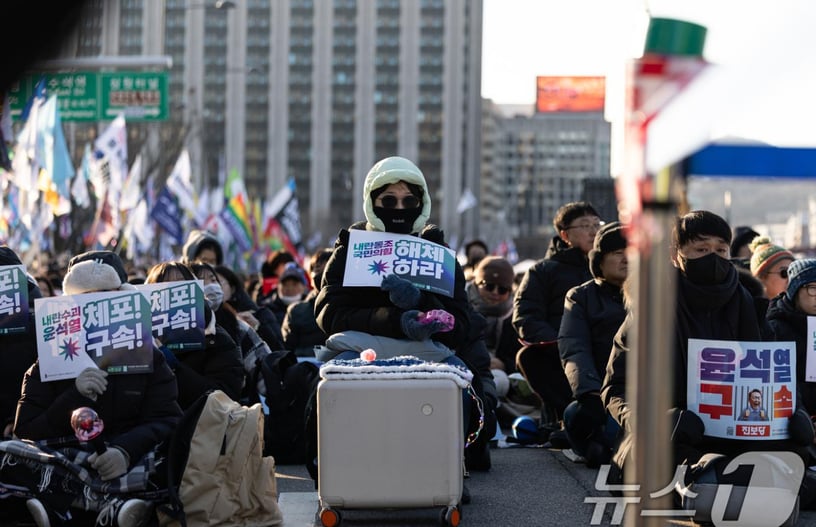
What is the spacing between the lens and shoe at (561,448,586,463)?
29.3ft

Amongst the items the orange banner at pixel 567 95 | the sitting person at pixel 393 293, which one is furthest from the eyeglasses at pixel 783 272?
the orange banner at pixel 567 95

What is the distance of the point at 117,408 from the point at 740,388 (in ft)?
9.99

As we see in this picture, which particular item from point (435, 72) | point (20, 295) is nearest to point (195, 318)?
point (20, 295)

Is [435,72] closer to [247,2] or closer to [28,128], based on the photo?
[247,2]

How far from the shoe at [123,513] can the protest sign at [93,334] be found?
0.66 m

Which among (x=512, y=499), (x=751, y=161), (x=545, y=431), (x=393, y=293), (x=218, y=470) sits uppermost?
(x=751, y=161)

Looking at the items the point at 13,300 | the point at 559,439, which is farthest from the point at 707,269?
the point at 13,300

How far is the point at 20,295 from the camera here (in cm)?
751

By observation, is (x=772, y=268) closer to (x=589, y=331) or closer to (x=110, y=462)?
(x=589, y=331)

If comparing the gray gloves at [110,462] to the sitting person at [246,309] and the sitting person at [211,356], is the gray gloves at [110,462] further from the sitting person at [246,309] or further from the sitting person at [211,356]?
the sitting person at [246,309]

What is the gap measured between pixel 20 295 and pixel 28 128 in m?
15.3

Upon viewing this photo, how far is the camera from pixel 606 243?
8.46 m

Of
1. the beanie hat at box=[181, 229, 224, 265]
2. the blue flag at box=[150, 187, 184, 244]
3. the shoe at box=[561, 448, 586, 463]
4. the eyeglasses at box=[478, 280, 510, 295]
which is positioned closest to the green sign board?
the blue flag at box=[150, 187, 184, 244]

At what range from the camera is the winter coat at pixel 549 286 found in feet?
33.1
